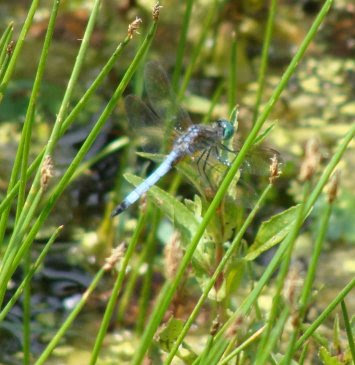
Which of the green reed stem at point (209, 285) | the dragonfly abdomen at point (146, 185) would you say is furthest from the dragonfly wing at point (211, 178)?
the green reed stem at point (209, 285)

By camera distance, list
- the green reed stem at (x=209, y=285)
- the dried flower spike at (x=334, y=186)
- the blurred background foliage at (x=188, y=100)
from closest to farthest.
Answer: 1. the dried flower spike at (x=334, y=186)
2. the green reed stem at (x=209, y=285)
3. the blurred background foliage at (x=188, y=100)

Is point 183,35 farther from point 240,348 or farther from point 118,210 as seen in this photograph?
point 240,348

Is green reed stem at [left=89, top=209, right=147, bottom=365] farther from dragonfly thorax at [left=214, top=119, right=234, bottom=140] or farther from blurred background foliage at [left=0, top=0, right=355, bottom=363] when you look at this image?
blurred background foliage at [left=0, top=0, right=355, bottom=363]

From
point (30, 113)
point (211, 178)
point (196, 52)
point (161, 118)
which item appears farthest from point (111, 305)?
point (196, 52)

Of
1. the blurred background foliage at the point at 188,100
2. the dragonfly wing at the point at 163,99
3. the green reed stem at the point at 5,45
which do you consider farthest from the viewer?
the blurred background foliage at the point at 188,100

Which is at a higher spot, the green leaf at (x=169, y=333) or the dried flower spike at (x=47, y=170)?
the dried flower spike at (x=47, y=170)

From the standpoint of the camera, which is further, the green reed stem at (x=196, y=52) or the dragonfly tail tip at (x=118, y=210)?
the green reed stem at (x=196, y=52)

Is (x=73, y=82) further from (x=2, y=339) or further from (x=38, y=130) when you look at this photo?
(x=38, y=130)

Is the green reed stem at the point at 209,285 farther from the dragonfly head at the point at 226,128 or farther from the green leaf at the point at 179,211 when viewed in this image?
the dragonfly head at the point at 226,128

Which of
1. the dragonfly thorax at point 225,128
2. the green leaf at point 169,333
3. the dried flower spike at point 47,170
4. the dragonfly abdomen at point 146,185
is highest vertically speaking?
the dried flower spike at point 47,170
